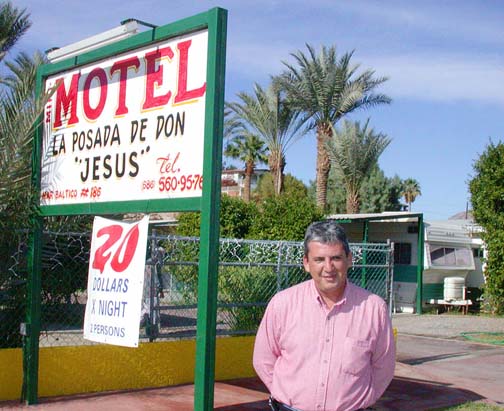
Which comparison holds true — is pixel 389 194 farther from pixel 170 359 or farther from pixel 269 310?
pixel 269 310

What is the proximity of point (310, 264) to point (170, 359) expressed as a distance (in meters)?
4.94

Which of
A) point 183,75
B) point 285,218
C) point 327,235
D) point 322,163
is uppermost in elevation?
point 322,163

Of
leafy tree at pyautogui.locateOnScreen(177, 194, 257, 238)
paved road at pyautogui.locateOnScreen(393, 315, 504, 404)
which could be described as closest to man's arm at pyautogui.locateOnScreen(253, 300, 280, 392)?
paved road at pyautogui.locateOnScreen(393, 315, 504, 404)

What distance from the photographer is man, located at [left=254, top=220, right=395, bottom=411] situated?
10.3 ft

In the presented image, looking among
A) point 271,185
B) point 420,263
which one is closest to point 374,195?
point 271,185

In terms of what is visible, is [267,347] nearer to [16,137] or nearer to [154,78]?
[154,78]

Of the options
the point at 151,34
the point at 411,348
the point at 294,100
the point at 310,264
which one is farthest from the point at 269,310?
the point at 294,100

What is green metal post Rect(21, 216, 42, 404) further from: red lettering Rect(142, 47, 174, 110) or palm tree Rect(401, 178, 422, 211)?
palm tree Rect(401, 178, 422, 211)

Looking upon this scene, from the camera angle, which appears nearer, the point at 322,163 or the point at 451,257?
the point at 451,257

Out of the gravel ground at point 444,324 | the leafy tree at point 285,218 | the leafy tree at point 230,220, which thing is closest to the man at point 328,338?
the gravel ground at point 444,324

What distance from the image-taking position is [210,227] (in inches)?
171

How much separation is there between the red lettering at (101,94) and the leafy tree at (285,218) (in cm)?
1333

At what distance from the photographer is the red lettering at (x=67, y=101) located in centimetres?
595

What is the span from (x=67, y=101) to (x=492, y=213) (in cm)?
1615
